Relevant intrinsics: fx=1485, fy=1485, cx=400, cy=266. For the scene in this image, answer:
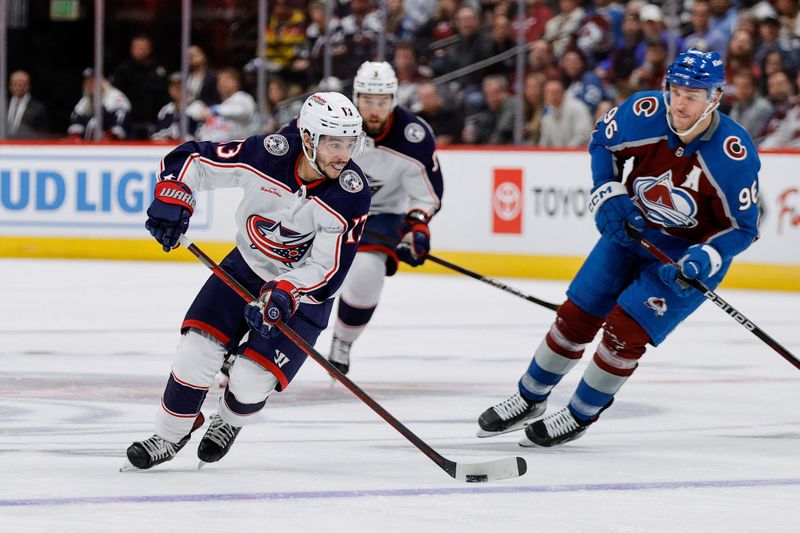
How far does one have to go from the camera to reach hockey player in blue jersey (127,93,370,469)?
11.8 feet

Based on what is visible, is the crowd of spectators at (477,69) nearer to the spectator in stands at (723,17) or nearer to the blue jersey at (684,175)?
the spectator in stands at (723,17)

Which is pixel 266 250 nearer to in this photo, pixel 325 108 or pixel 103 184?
pixel 325 108

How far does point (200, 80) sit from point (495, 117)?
2197 millimetres

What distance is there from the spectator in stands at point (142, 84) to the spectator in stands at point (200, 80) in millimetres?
216

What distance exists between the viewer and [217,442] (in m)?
3.63

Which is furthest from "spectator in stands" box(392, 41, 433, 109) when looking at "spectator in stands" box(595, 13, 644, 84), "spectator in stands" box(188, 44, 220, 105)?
"spectator in stands" box(188, 44, 220, 105)

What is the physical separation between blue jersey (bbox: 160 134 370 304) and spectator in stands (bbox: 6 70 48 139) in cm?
709

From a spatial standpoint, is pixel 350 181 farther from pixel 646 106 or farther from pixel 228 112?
pixel 228 112

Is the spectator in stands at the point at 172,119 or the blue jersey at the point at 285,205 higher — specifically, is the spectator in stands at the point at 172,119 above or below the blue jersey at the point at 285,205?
below

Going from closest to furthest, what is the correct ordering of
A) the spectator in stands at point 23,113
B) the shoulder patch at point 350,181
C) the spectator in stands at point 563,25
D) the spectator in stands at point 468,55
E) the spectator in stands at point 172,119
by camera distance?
the shoulder patch at point 350,181 → the spectator in stands at point 563,25 → the spectator in stands at point 468,55 → the spectator in stands at point 172,119 → the spectator in stands at point 23,113

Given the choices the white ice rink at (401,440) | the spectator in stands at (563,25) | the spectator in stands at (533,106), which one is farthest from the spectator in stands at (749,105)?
the white ice rink at (401,440)

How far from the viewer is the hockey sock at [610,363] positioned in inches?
159

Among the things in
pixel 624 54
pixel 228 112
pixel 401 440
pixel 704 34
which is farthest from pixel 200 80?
pixel 401 440

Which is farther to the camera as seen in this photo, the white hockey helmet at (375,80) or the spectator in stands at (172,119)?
the spectator in stands at (172,119)
